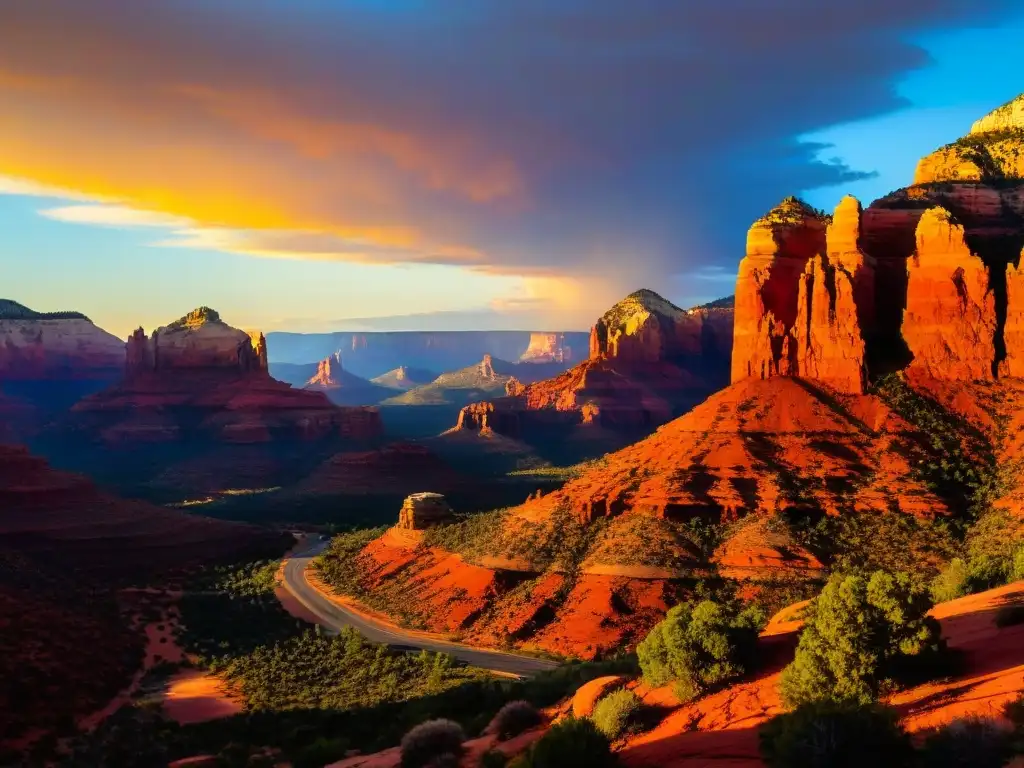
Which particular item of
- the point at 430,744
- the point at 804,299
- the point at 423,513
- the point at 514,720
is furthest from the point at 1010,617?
the point at 423,513

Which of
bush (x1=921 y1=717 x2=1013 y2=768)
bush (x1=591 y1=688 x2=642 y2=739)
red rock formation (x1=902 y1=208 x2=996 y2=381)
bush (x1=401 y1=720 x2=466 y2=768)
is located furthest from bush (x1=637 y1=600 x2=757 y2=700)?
red rock formation (x1=902 y1=208 x2=996 y2=381)

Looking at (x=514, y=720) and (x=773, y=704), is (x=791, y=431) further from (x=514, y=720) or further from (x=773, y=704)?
(x=773, y=704)

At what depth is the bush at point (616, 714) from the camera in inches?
957

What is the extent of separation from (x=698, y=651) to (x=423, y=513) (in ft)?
200

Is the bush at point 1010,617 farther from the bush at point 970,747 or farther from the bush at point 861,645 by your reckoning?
the bush at point 970,747

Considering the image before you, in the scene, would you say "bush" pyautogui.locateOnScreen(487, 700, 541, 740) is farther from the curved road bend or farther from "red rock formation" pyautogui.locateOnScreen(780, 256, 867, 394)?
"red rock formation" pyautogui.locateOnScreen(780, 256, 867, 394)

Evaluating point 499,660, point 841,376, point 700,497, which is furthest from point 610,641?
point 841,376

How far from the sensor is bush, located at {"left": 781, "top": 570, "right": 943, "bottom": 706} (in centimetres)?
2195

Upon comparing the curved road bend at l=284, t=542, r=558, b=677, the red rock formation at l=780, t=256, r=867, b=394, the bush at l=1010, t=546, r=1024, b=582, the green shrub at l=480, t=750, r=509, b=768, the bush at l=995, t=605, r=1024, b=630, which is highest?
the red rock formation at l=780, t=256, r=867, b=394

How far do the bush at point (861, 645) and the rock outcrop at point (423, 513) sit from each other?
63.5 meters

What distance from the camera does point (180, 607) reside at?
76562mm

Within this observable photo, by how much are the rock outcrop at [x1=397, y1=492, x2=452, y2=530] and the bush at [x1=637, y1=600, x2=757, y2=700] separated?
191 feet

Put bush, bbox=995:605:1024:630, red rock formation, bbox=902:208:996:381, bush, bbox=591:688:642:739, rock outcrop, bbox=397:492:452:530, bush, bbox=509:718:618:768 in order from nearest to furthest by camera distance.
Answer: bush, bbox=509:718:618:768 < bush, bbox=591:688:642:739 < bush, bbox=995:605:1024:630 < red rock formation, bbox=902:208:996:381 < rock outcrop, bbox=397:492:452:530

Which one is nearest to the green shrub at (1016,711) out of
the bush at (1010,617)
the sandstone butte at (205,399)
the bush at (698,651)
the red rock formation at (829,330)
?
the bush at (1010,617)
